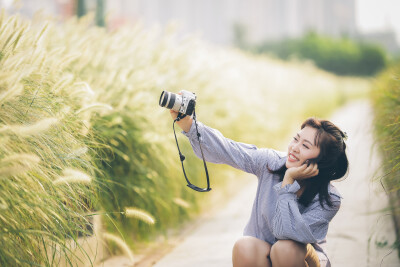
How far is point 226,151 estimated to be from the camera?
7.18 ft

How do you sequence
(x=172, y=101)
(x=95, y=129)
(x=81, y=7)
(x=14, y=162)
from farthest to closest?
A: (x=81, y=7) → (x=95, y=129) → (x=172, y=101) → (x=14, y=162)

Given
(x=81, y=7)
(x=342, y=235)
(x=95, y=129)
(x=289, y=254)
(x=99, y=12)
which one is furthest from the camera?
(x=81, y=7)

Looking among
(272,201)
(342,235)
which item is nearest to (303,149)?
(272,201)

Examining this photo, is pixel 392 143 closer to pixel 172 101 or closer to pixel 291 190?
pixel 291 190

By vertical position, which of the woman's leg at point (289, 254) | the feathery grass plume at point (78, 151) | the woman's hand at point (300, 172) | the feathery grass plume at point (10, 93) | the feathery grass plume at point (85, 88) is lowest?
the woman's leg at point (289, 254)

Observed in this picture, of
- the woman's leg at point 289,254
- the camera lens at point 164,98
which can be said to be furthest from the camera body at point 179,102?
the woman's leg at point 289,254

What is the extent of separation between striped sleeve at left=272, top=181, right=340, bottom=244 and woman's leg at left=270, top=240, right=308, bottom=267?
0.10 ft

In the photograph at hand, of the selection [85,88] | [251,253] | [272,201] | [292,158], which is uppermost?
[85,88]

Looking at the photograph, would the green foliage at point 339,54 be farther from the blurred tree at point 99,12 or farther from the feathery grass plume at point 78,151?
the feathery grass plume at point 78,151

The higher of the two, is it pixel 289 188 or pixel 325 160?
pixel 325 160

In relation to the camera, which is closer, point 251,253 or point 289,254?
point 289,254

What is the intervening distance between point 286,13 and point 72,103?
127 metres

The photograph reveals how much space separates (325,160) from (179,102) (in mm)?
730

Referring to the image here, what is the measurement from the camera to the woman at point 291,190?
2.00 metres
